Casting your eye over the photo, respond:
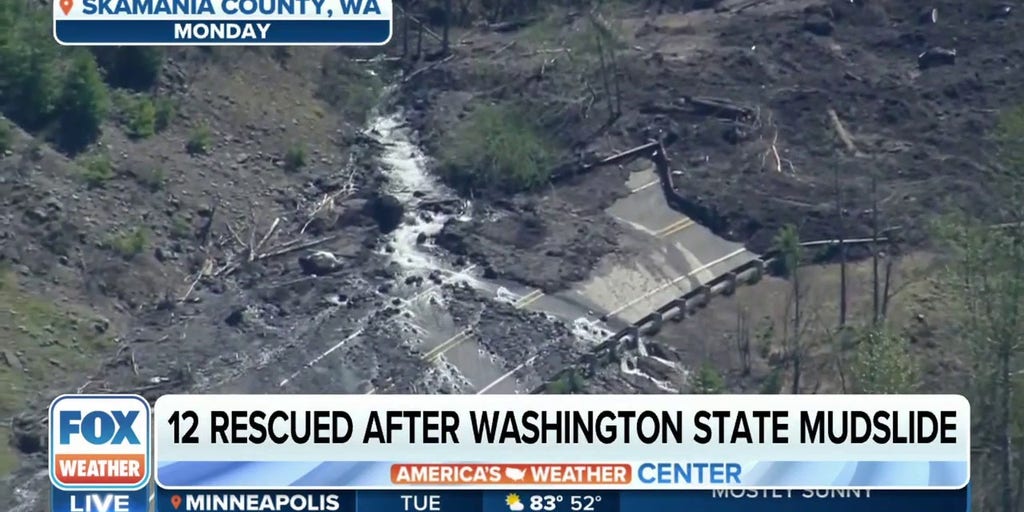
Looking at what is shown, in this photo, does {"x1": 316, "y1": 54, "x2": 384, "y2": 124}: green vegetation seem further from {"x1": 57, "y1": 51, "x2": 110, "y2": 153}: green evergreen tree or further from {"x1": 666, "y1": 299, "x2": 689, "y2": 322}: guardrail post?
{"x1": 666, "y1": 299, "x2": 689, "y2": 322}: guardrail post

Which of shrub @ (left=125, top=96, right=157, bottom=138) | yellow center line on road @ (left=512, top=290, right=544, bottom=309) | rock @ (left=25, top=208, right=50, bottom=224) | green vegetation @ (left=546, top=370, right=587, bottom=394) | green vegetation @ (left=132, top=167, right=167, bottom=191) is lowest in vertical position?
green vegetation @ (left=546, top=370, right=587, bottom=394)

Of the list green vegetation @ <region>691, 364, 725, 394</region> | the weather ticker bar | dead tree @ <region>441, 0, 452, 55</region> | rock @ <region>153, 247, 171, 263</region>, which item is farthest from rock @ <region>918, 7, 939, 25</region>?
the weather ticker bar

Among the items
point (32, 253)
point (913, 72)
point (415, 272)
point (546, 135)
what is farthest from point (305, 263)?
point (913, 72)

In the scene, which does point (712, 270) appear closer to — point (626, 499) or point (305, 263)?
point (305, 263)

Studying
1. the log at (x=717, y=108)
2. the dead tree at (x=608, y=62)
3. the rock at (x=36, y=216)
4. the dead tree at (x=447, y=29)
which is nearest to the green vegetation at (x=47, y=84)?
the rock at (x=36, y=216)

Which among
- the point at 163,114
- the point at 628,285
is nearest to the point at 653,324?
the point at 628,285

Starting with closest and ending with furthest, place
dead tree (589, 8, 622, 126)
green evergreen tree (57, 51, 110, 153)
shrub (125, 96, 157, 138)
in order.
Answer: green evergreen tree (57, 51, 110, 153) < shrub (125, 96, 157, 138) < dead tree (589, 8, 622, 126)

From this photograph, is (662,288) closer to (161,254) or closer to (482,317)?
(482,317)

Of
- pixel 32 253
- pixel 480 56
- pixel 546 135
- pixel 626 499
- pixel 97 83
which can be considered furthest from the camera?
pixel 480 56
